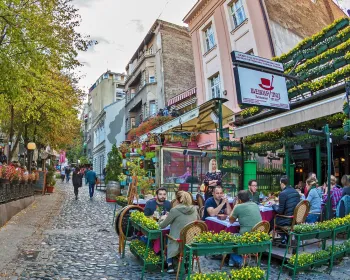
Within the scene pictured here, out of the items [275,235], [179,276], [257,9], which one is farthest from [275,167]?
[179,276]

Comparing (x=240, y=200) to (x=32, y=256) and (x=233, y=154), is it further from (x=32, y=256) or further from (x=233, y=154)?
(x=233, y=154)

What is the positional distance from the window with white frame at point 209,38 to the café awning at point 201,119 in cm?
738

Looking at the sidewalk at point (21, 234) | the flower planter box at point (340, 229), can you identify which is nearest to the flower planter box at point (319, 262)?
the flower planter box at point (340, 229)

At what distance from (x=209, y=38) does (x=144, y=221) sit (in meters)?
17.8

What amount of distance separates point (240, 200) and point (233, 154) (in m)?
7.49

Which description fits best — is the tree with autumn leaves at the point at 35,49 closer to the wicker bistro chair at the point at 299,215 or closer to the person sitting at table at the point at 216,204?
the person sitting at table at the point at 216,204

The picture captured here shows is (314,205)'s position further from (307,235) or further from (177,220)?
(177,220)

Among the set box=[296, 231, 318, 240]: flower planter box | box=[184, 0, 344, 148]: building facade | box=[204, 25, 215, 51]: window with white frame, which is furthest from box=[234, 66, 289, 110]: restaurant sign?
box=[204, 25, 215, 51]: window with white frame

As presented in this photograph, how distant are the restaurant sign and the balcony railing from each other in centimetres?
790

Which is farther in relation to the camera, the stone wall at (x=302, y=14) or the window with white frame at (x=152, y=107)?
the window with white frame at (x=152, y=107)

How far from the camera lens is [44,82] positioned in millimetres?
15438

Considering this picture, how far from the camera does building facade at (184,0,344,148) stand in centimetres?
1773

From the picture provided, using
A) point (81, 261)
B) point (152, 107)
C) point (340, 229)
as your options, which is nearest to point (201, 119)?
point (340, 229)

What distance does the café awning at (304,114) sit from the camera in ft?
30.6
